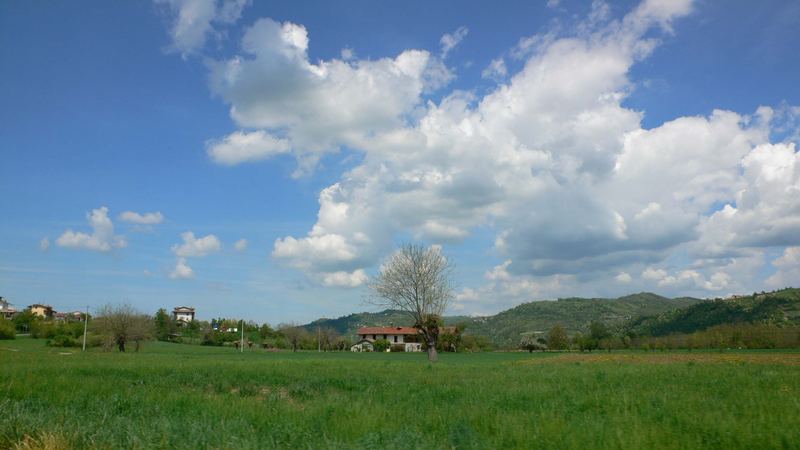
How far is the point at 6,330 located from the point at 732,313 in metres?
166

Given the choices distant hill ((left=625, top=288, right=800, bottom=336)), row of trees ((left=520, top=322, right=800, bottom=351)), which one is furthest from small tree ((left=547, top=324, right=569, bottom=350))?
distant hill ((left=625, top=288, right=800, bottom=336))

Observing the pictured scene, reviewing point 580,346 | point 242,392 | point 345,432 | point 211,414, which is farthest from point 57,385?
point 580,346

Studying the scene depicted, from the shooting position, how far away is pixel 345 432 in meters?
8.36

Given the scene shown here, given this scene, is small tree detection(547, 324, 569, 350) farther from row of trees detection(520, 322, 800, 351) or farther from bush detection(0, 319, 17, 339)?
bush detection(0, 319, 17, 339)

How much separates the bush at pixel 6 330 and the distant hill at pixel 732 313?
430ft

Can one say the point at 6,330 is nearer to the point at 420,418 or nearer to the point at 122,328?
the point at 122,328

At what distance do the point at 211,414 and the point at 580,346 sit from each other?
4022 inches

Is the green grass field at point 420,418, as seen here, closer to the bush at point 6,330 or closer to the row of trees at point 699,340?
the row of trees at point 699,340

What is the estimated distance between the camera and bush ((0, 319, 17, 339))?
334ft

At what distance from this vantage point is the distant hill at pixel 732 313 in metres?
121

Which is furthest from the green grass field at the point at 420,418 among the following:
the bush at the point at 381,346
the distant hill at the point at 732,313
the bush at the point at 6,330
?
the bush at the point at 381,346

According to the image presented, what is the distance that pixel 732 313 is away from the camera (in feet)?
428

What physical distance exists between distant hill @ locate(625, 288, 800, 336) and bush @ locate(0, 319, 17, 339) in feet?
430

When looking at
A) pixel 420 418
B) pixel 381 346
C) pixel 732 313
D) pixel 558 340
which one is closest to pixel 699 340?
pixel 558 340
